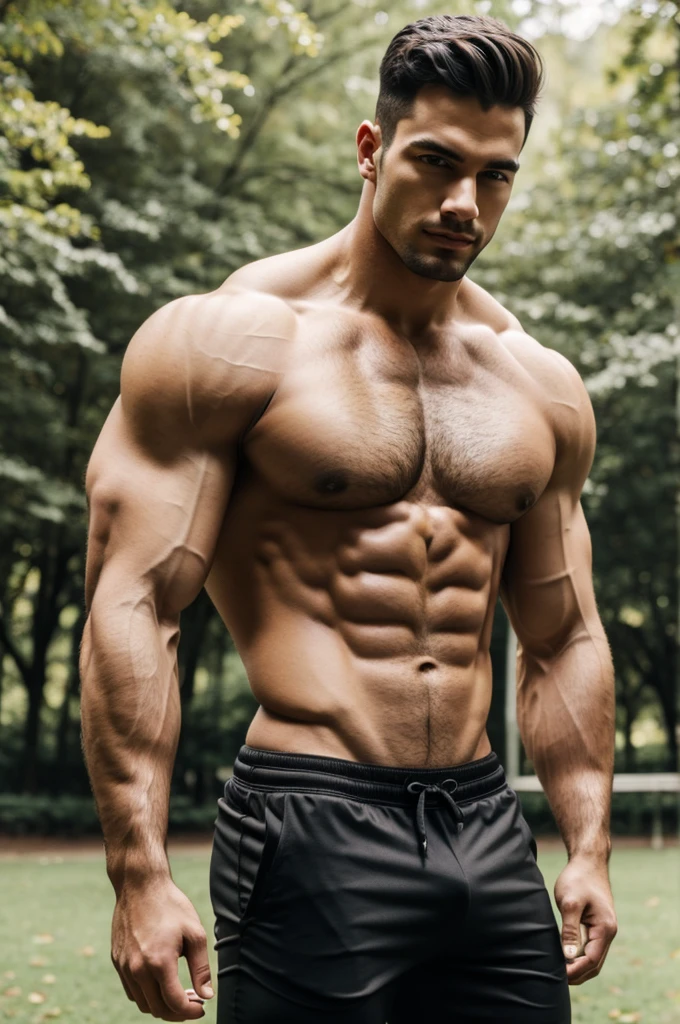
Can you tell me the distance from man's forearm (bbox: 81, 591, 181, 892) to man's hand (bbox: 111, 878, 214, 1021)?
0.12 feet

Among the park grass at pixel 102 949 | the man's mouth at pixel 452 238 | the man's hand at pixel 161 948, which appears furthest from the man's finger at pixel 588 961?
the park grass at pixel 102 949

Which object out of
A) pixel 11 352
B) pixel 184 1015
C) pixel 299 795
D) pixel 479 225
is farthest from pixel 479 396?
pixel 11 352

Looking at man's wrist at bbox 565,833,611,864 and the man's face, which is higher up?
the man's face

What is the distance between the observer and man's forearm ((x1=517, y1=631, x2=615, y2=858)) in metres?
2.45

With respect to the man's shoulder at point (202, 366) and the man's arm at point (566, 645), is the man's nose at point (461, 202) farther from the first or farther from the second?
the man's arm at point (566, 645)

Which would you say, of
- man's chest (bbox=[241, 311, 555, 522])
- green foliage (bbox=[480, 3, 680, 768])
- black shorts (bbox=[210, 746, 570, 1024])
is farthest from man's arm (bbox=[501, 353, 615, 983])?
green foliage (bbox=[480, 3, 680, 768])

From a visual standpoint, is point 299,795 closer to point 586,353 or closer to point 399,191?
point 399,191

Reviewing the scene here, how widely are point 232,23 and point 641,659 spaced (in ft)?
46.2

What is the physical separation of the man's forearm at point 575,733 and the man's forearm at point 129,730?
83 cm

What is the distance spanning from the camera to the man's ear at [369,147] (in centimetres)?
236

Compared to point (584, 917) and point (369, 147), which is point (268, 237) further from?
point (584, 917)

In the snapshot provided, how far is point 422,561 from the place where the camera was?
89.5 inches

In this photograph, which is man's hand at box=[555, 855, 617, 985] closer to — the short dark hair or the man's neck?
the man's neck

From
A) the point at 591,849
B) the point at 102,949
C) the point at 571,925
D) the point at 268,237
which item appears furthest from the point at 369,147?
the point at 268,237
